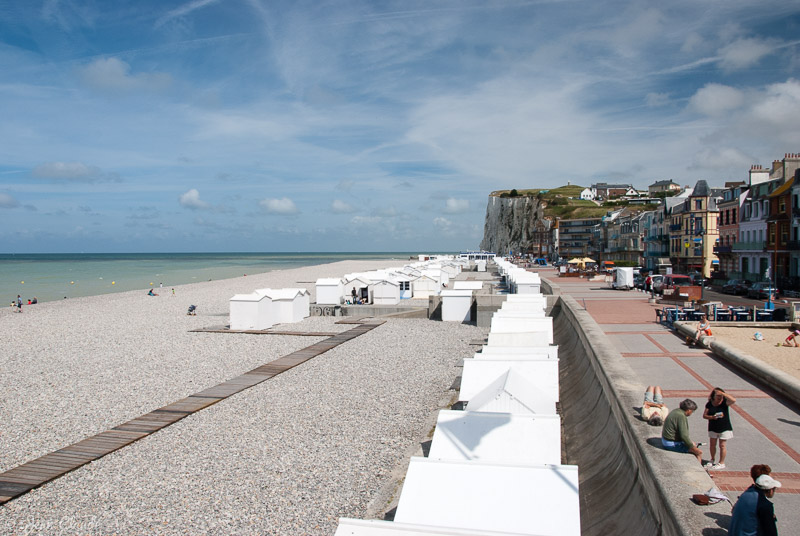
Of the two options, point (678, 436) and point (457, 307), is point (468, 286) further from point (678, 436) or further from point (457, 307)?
point (678, 436)

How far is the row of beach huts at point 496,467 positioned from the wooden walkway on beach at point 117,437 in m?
6.10

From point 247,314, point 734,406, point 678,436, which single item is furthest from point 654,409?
point 247,314

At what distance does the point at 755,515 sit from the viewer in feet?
13.8

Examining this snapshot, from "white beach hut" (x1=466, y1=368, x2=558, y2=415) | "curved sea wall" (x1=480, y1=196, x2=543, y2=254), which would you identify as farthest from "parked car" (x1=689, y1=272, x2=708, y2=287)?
"curved sea wall" (x1=480, y1=196, x2=543, y2=254)

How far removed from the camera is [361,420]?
11.4m

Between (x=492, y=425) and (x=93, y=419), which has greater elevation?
(x=492, y=425)

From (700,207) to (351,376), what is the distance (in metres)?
41.6

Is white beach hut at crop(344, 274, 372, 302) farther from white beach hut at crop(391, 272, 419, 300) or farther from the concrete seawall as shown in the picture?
the concrete seawall

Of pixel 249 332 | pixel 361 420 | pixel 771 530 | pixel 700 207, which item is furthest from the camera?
pixel 700 207

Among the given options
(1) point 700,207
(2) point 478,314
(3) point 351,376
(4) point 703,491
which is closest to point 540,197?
(1) point 700,207

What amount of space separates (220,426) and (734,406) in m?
9.31

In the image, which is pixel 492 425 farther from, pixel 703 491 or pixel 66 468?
pixel 66 468

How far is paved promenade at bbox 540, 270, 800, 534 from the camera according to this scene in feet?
19.4

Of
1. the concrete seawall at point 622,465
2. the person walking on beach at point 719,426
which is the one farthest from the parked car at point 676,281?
the person walking on beach at point 719,426
